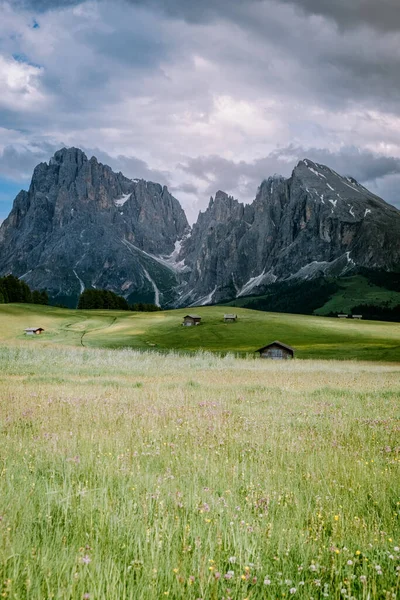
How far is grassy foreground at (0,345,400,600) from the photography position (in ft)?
12.9

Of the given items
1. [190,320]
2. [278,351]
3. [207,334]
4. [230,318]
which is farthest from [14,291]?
[278,351]

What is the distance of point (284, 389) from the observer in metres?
22.1

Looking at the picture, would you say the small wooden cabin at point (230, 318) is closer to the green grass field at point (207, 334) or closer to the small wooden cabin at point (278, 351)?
the green grass field at point (207, 334)

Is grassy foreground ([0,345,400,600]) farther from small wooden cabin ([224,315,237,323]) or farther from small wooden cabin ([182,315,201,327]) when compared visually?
small wooden cabin ([224,315,237,323])

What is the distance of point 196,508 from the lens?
18.3ft

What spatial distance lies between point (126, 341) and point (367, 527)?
85988 millimetres

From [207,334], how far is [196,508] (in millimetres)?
96244

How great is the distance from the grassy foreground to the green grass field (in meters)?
66.1

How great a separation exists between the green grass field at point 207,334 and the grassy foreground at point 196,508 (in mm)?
66098

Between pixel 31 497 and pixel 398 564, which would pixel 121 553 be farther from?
pixel 398 564

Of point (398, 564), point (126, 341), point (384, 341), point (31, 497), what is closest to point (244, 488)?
point (398, 564)

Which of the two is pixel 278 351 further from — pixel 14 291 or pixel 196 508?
pixel 14 291

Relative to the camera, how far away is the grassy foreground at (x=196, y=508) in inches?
154

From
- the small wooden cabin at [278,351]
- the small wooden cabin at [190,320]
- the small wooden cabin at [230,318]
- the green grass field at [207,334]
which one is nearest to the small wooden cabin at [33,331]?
the green grass field at [207,334]
